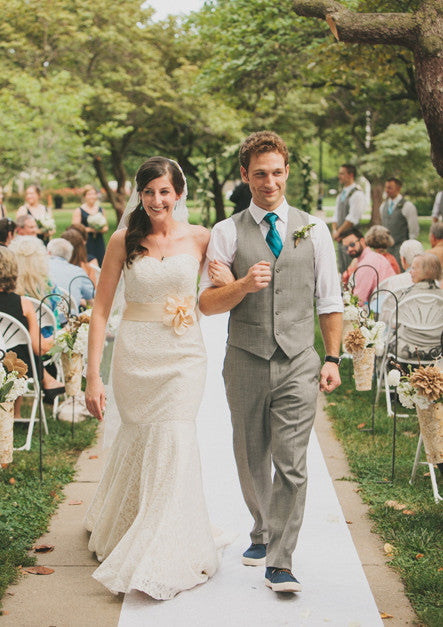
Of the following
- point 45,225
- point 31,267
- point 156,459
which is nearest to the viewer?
point 156,459

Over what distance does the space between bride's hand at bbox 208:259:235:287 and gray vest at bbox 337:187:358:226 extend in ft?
Result: 32.1

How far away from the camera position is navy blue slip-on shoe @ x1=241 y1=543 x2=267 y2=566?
452 centimetres

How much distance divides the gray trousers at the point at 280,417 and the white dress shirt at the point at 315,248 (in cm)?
30

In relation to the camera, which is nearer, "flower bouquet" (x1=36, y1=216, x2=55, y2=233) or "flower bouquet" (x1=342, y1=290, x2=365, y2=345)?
"flower bouquet" (x1=342, y1=290, x2=365, y2=345)

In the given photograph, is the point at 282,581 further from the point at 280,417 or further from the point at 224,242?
the point at 224,242

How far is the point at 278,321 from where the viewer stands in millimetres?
4051

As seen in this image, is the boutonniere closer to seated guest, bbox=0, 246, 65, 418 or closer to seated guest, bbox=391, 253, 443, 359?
seated guest, bbox=0, 246, 65, 418

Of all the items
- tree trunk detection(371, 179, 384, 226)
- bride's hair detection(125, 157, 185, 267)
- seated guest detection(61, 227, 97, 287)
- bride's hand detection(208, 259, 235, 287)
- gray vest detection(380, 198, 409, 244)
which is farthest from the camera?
tree trunk detection(371, 179, 384, 226)

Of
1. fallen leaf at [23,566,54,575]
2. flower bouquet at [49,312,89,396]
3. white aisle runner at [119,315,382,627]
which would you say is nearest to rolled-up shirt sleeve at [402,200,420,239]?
flower bouquet at [49,312,89,396]

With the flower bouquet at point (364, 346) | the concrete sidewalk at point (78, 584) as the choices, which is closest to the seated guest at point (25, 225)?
the flower bouquet at point (364, 346)

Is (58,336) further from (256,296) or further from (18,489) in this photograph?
(256,296)

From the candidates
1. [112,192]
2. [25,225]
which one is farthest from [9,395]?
[112,192]

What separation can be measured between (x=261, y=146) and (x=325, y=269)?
0.69 m

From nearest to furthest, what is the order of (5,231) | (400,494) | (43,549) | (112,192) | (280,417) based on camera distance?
1. (280,417)
2. (43,549)
3. (400,494)
4. (5,231)
5. (112,192)
